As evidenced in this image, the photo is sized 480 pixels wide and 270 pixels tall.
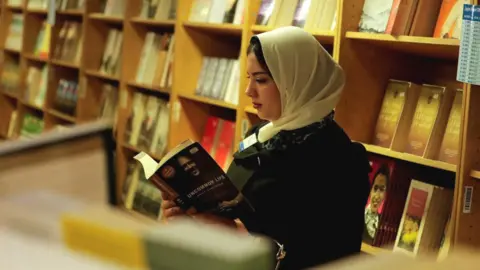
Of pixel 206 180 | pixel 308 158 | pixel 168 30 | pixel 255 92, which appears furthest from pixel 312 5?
pixel 168 30

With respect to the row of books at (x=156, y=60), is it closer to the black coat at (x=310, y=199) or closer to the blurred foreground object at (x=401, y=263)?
the black coat at (x=310, y=199)

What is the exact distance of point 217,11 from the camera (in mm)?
3373

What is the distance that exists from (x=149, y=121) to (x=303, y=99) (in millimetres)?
2099

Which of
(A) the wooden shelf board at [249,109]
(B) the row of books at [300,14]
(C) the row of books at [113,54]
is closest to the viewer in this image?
(B) the row of books at [300,14]

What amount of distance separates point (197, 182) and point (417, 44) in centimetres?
99

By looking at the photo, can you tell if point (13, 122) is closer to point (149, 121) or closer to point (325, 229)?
point (149, 121)

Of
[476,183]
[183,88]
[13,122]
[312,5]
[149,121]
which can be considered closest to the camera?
[476,183]

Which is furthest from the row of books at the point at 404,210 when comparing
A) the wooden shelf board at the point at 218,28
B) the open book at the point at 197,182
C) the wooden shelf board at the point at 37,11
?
the wooden shelf board at the point at 37,11

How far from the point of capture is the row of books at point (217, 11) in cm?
325

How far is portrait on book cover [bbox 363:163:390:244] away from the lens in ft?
8.27

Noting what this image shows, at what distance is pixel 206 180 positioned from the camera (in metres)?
1.79

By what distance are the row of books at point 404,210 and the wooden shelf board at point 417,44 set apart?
0.42 meters

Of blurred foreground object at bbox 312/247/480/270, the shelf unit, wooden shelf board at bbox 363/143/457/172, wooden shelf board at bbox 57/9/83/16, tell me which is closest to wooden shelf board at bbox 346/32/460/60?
the shelf unit

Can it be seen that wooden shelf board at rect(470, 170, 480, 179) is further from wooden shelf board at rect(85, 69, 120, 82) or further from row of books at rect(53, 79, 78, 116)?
row of books at rect(53, 79, 78, 116)
